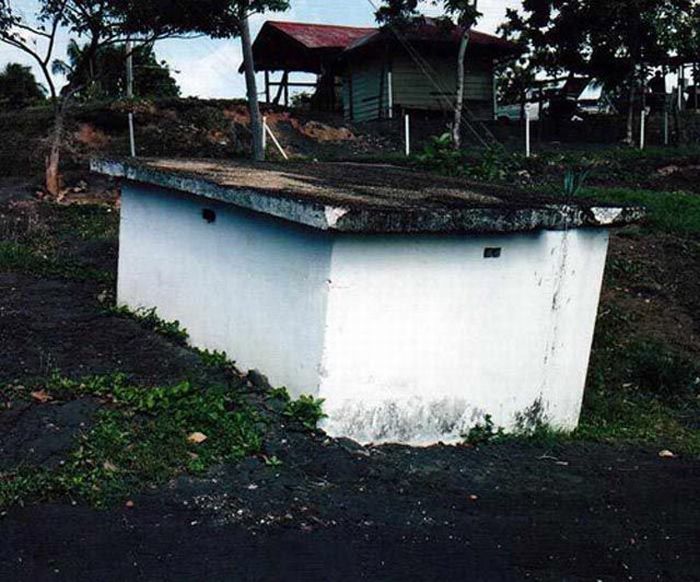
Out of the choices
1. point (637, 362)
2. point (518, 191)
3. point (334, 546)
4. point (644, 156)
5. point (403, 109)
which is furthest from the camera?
point (403, 109)

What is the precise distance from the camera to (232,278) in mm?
7746

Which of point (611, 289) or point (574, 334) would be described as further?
point (611, 289)

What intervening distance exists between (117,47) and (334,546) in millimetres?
28115

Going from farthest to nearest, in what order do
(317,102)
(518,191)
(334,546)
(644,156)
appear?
(317,102)
(644,156)
(518,191)
(334,546)

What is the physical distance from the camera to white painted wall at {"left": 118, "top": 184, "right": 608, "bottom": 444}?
21.2ft

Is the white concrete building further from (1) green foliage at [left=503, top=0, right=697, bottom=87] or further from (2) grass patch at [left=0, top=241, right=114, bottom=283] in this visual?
(1) green foliage at [left=503, top=0, right=697, bottom=87]

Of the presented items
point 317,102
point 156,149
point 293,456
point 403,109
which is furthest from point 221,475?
point 317,102

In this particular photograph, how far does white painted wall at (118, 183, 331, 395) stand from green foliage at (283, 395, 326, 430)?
0.09 m

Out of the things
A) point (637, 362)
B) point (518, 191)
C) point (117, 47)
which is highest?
point (117, 47)

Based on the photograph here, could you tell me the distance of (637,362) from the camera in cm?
1016

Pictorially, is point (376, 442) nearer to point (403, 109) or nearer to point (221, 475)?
point (221, 475)

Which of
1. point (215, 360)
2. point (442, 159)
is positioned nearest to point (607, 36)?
point (442, 159)

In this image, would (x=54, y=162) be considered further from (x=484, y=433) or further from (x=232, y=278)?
(x=484, y=433)

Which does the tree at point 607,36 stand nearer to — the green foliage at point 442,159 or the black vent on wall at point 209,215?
the green foliage at point 442,159
